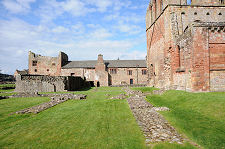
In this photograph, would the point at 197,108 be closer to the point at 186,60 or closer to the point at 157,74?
the point at 186,60

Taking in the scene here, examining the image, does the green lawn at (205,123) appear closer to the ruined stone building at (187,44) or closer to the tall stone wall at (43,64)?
the ruined stone building at (187,44)

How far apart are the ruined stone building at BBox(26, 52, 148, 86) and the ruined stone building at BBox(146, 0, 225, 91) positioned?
518 inches

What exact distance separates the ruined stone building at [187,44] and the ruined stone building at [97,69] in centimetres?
1315

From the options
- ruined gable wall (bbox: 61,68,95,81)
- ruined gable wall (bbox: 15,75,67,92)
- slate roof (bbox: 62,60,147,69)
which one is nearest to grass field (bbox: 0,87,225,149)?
ruined gable wall (bbox: 15,75,67,92)

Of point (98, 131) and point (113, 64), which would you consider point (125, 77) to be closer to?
point (113, 64)

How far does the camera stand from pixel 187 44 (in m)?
13.5

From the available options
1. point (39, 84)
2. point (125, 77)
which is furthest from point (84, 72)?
point (39, 84)

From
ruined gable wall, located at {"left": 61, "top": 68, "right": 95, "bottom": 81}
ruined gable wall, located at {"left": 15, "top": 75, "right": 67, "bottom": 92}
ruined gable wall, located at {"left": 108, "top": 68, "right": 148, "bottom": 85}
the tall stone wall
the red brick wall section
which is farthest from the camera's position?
the tall stone wall

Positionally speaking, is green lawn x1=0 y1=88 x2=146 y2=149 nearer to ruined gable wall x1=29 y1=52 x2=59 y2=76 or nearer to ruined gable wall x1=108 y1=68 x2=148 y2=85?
ruined gable wall x1=108 y1=68 x2=148 y2=85

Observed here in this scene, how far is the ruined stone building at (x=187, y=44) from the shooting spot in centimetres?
1206

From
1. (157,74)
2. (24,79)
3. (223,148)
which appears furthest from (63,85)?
(223,148)

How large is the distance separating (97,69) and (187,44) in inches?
993

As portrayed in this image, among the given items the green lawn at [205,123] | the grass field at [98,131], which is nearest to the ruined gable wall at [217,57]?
the green lawn at [205,123]

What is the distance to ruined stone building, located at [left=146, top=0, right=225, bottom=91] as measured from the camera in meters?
12.1
